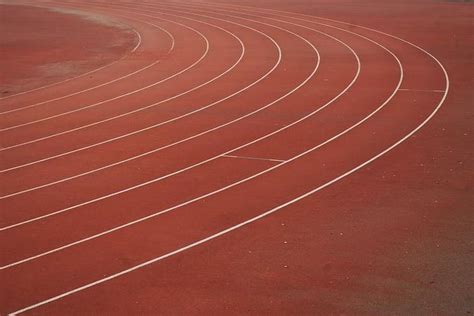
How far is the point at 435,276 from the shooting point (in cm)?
821

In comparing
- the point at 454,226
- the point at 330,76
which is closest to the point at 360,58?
the point at 330,76

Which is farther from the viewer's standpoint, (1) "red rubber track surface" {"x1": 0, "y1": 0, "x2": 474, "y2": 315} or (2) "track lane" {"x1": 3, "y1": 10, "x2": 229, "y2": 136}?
(2) "track lane" {"x1": 3, "y1": 10, "x2": 229, "y2": 136}

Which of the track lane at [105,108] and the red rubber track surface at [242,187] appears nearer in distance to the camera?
the red rubber track surface at [242,187]

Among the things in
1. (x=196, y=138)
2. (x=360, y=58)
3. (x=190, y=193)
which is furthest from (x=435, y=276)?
(x=360, y=58)

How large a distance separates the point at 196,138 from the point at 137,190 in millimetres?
2786

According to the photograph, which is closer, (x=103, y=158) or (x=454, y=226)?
(x=454, y=226)

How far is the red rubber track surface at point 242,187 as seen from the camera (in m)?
8.06

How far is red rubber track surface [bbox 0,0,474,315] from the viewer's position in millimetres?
8062

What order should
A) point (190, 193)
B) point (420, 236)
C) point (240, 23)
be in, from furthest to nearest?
point (240, 23) < point (190, 193) < point (420, 236)

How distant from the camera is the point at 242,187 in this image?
11156 millimetres

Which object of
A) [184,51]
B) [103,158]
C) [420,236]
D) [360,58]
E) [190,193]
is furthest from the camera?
[184,51]

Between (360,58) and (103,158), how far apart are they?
1054 cm

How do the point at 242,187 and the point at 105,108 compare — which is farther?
the point at 105,108

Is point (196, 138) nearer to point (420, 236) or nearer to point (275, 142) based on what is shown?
point (275, 142)
